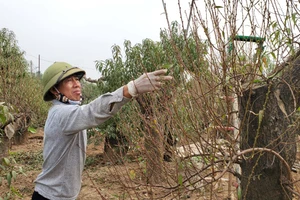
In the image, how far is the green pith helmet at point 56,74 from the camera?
2.12 meters

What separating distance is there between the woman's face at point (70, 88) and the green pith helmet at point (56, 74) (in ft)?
0.17

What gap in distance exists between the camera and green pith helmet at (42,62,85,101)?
83.4 inches

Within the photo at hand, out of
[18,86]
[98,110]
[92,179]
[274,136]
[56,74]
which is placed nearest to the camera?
[98,110]

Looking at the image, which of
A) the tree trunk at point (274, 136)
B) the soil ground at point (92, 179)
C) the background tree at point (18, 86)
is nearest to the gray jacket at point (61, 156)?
the tree trunk at point (274, 136)

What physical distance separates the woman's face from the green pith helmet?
52mm

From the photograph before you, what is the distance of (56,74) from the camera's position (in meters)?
2.15

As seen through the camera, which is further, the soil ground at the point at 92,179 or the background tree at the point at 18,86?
the background tree at the point at 18,86

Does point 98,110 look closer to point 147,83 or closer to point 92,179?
point 147,83

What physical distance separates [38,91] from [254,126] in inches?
404

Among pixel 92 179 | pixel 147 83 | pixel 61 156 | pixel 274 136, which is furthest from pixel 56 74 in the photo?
pixel 92 179

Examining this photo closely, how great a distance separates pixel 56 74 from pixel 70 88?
13cm

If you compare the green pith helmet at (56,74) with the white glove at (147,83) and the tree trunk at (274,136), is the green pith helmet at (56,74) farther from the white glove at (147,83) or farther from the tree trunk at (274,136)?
the tree trunk at (274,136)

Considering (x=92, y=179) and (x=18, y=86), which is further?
(x=18, y=86)

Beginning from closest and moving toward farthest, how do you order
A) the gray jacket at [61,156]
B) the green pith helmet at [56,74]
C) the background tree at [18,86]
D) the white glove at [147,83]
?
1. the white glove at [147,83]
2. the gray jacket at [61,156]
3. the green pith helmet at [56,74]
4. the background tree at [18,86]
